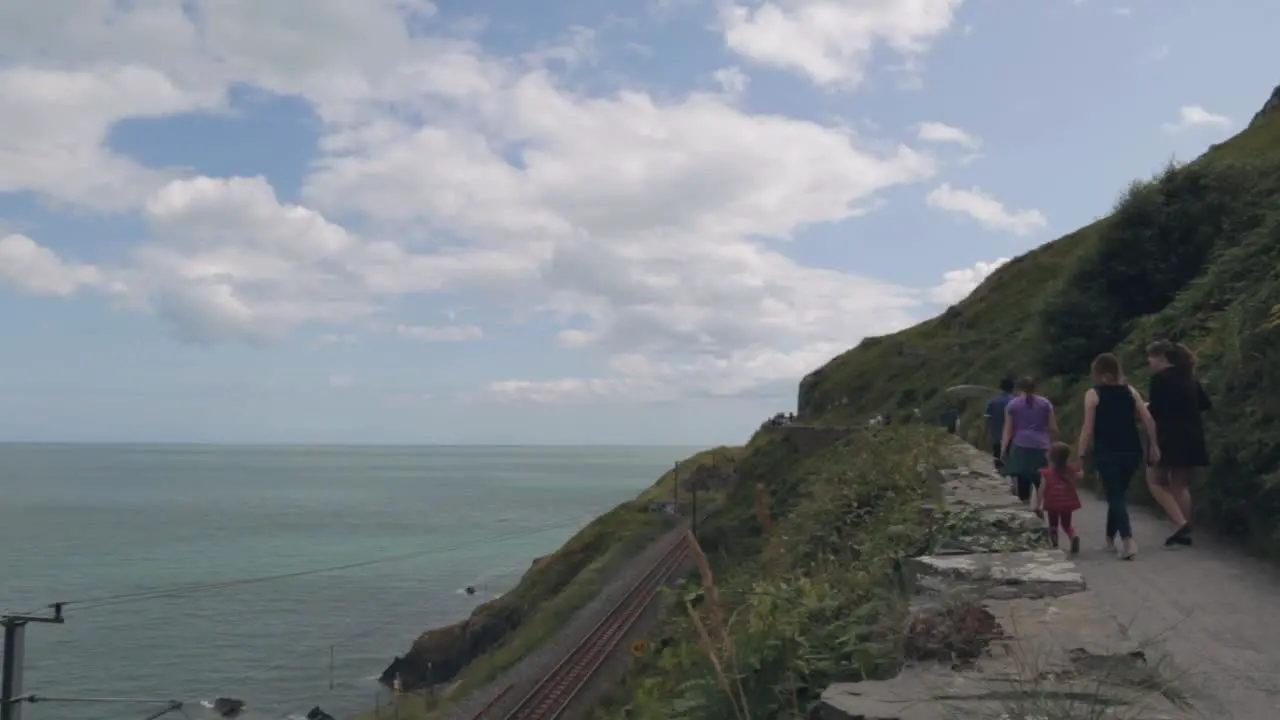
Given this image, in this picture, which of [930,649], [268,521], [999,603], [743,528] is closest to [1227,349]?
[999,603]

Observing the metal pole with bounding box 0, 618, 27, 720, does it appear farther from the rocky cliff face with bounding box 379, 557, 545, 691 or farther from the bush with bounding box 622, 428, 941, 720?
the rocky cliff face with bounding box 379, 557, 545, 691

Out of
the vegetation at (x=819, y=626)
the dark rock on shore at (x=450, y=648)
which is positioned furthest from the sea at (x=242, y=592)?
the vegetation at (x=819, y=626)

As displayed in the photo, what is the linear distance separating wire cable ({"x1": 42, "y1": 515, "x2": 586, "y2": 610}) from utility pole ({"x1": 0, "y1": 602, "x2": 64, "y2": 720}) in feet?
75.9

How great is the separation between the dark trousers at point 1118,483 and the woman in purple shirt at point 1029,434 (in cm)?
180

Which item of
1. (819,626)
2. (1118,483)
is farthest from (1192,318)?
(819,626)

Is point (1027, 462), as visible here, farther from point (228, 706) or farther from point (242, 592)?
point (242, 592)

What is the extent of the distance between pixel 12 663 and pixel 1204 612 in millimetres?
14906

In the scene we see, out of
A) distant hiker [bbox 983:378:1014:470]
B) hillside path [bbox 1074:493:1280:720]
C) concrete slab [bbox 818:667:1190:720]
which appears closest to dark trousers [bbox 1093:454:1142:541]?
hillside path [bbox 1074:493:1280:720]

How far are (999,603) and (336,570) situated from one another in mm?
81080

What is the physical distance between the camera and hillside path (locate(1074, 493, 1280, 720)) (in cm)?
462

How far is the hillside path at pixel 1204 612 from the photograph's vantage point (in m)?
4.62

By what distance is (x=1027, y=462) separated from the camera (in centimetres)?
1068

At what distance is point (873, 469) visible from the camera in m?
13.6

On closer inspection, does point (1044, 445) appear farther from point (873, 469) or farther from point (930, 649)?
point (930, 649)
